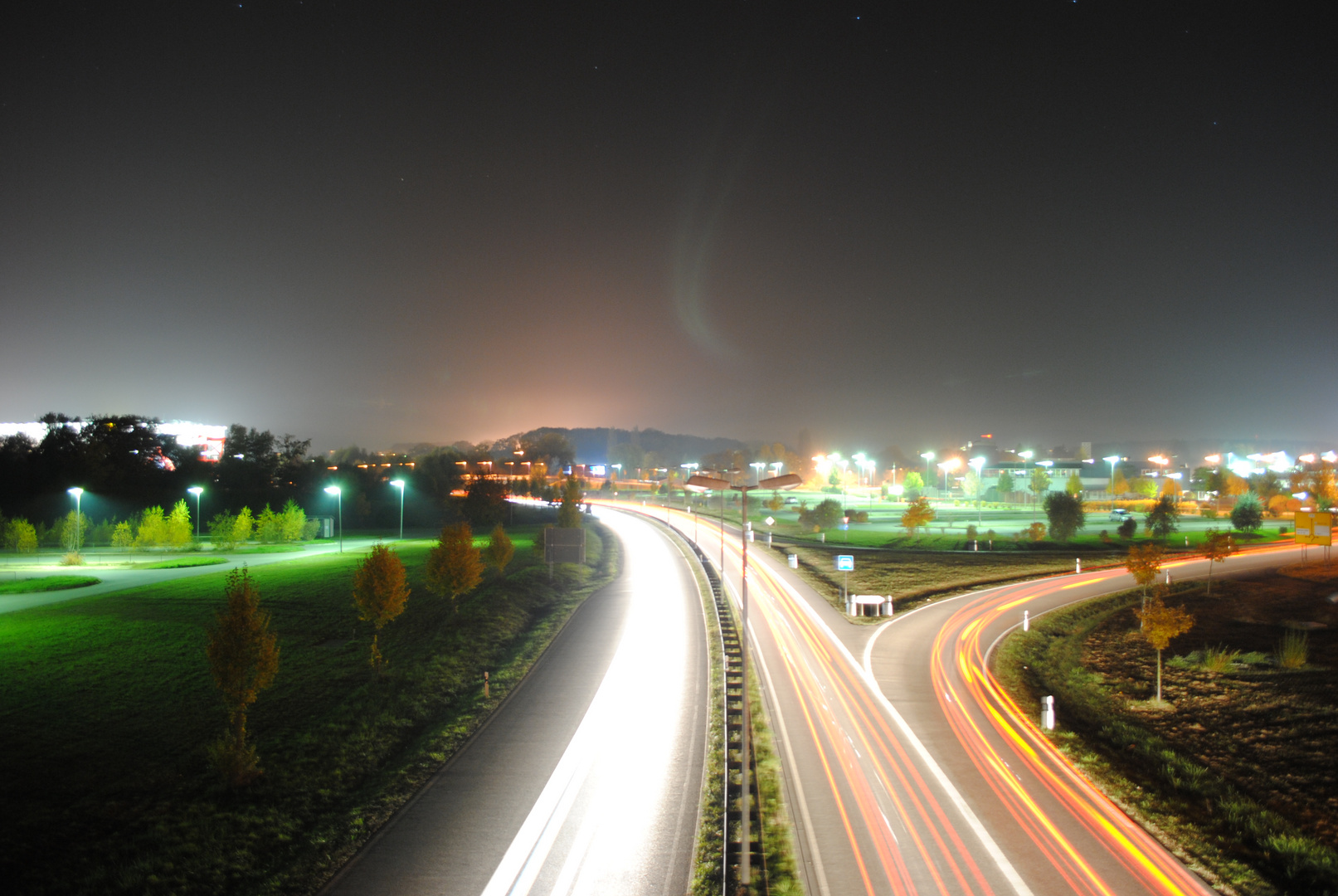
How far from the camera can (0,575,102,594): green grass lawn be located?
36.3m

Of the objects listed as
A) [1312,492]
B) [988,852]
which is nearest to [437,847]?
[988,852]

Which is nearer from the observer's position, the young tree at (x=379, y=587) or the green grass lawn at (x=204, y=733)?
the green grass lawn at (x=204, y=733)

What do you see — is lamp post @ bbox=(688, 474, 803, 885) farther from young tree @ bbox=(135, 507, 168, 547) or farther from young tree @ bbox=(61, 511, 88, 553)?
young tree @ bbox=(61, 511, 88, 553)

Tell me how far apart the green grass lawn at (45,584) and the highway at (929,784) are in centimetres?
3873

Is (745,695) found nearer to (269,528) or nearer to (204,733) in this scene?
(204,733)

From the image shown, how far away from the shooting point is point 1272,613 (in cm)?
3281

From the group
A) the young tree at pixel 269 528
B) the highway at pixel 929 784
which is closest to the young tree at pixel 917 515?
the highway at pixel 929 784

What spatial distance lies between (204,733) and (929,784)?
18551 millimetres

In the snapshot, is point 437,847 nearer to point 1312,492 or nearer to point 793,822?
point 793,822

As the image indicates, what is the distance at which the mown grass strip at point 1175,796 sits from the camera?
1198 centimetres

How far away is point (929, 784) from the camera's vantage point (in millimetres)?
14922

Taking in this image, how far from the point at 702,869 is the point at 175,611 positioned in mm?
30421

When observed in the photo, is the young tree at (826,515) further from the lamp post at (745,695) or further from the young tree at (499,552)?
the lamp post at (745,695)

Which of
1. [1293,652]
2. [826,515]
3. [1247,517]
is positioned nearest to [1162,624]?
[1293,652]
